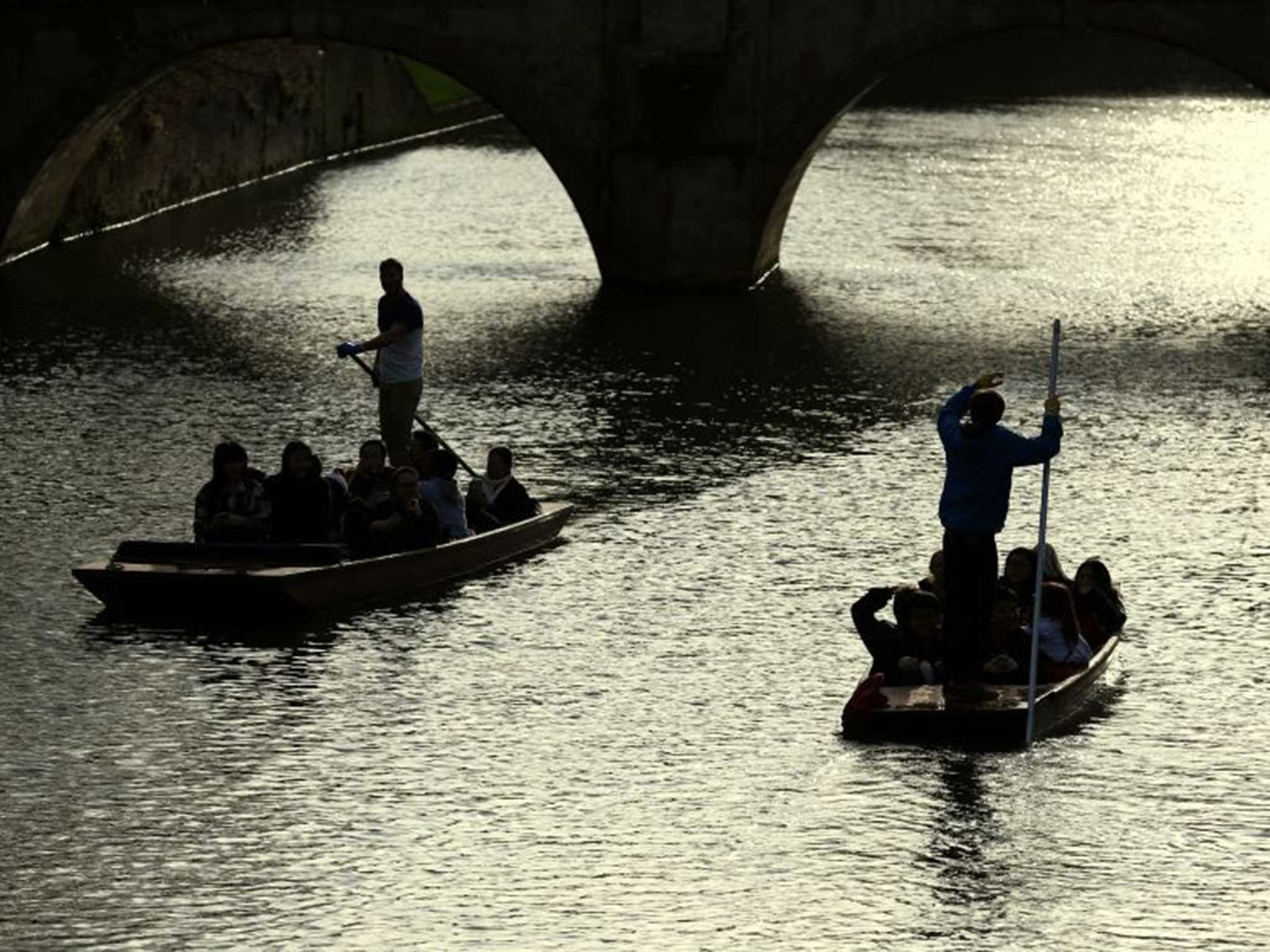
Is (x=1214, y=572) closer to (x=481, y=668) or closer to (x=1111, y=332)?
(x=481, y=668)

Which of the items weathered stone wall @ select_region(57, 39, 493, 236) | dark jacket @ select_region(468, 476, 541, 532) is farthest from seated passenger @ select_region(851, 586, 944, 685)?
weathered stone wall @ select_region(57, 39, 493, 236)

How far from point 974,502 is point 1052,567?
2.76 meters

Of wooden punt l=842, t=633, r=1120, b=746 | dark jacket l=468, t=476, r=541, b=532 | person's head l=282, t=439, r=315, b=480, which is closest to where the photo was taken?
wooden punt l=842, t=633, r=1120, b=746

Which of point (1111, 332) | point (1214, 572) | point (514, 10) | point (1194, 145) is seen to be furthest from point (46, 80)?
point (1194, 145)

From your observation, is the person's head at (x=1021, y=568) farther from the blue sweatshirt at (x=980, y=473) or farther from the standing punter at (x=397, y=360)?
the standing punter at (x=397, y=360)

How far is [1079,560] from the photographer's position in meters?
31.3

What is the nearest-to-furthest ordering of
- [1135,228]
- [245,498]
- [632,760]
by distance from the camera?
[632,760] < [245,498] < [1135,228]

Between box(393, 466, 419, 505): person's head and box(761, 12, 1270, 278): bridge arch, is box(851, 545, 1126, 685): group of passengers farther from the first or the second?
box(761, 12, 1270, 278): bridge arch

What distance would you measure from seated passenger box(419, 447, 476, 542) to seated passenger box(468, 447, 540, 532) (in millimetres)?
868

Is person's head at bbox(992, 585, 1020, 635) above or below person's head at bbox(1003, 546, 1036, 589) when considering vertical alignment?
below

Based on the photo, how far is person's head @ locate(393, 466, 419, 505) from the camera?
29578 mm

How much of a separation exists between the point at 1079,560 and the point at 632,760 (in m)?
8.41

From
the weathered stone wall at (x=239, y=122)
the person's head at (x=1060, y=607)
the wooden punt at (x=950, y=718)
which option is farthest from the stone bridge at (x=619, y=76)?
the wooden punt at (x=950, y=718)

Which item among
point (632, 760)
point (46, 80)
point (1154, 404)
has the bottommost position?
point (632, 760)
